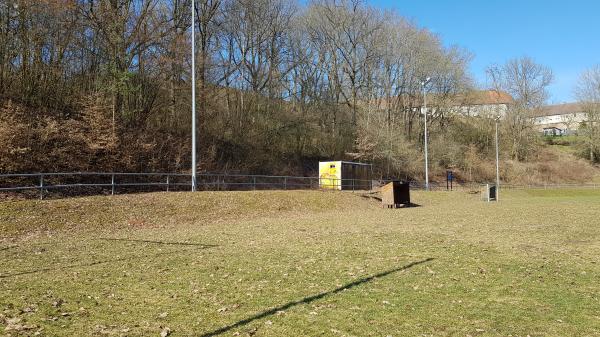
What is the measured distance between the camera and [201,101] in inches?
1404

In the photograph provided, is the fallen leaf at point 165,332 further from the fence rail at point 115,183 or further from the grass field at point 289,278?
the fence rail at point 115,183

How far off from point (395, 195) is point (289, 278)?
71.9ft

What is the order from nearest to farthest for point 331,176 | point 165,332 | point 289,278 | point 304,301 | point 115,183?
point 165,332 → point 304,301 → point 289,278 → point 115,183 → point 331,176

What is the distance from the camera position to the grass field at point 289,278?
5.62m

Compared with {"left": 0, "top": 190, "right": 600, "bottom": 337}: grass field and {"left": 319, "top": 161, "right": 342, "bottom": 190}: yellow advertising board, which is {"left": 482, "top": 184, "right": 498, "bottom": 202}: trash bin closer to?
{"left": 319, "top": 161, "right": 342, "bottom": 190}: yellow advertising board

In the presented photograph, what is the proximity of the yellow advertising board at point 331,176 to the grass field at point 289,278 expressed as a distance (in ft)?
62.4

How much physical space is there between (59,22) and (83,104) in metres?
5.33

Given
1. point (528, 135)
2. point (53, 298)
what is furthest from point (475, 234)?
point (528, 135)

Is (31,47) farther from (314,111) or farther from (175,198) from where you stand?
(314,111)

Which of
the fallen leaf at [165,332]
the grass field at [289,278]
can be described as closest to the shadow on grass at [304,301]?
the grass field at [289,278]

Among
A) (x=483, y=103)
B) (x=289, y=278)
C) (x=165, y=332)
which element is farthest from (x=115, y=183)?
(x=483, y=103)

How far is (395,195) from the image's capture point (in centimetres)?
2925

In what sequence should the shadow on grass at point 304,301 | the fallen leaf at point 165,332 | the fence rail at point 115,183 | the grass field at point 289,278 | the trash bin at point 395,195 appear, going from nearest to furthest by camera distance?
the fallen leaf at point 165,332 < the shadow on grass at point 304,301 < the grass field at point 289,278 < the fence rail at point 115,183 < the trash bin at point 395,195

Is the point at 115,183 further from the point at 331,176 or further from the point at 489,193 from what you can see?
the point at 489,193
